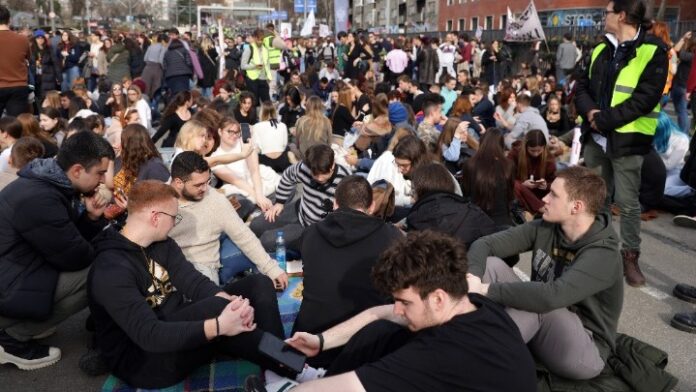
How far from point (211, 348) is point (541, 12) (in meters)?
40.5

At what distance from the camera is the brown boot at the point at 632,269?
5.15 metres

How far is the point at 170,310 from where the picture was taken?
362 centimetres

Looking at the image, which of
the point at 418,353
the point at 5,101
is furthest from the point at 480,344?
the point at 5,101

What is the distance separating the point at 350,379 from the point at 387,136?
6.33 meters

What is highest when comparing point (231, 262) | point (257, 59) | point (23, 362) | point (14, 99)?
point (257, 59)

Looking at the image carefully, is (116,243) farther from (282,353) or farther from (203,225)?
(203,225)

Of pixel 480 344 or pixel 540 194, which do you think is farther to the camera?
pixel 540 194

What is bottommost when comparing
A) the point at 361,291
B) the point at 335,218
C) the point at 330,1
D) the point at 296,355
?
the point at 296,355

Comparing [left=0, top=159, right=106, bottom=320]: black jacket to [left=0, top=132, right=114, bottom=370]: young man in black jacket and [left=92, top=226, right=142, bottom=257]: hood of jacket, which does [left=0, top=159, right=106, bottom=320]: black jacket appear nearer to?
[left=0, top=132, right=114, bottom=370]: young man in black jacket

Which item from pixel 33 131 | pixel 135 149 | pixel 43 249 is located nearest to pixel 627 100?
pixel 135 149

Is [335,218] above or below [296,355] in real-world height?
above

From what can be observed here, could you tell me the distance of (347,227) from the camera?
3453 millimetres

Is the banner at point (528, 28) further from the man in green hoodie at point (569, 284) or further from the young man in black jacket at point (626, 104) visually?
the man in green hoodie at point (569, 284)

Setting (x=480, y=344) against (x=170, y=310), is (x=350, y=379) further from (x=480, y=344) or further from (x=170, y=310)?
(x=170, y=310)
